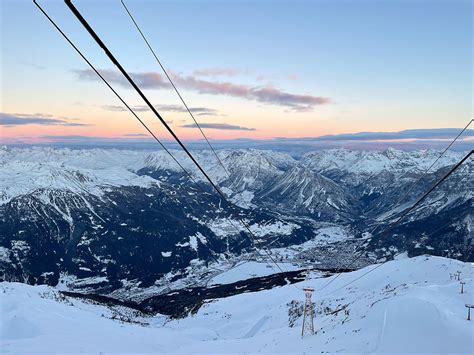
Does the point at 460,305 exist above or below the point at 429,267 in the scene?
above

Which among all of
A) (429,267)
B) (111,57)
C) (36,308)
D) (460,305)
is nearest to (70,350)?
(36,308)

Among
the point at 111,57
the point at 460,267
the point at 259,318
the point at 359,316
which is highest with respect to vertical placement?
the point at 111,57

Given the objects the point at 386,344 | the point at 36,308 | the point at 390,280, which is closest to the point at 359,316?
the point at 386,344

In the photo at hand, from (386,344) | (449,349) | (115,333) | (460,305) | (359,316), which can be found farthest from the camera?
(115,333)

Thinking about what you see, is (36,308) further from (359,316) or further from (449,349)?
(449,349)

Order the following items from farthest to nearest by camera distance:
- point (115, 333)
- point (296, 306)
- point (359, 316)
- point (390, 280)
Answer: point (390, 280) < point (296, 306) < point (115, 333) < point (359, 316)

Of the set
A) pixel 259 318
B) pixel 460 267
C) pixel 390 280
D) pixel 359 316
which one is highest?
pixel 359 316

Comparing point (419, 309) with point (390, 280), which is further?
point (390, 280)

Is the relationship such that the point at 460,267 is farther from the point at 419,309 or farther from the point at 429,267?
the point at 419,309

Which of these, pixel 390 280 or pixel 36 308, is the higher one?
pixel 36 308
